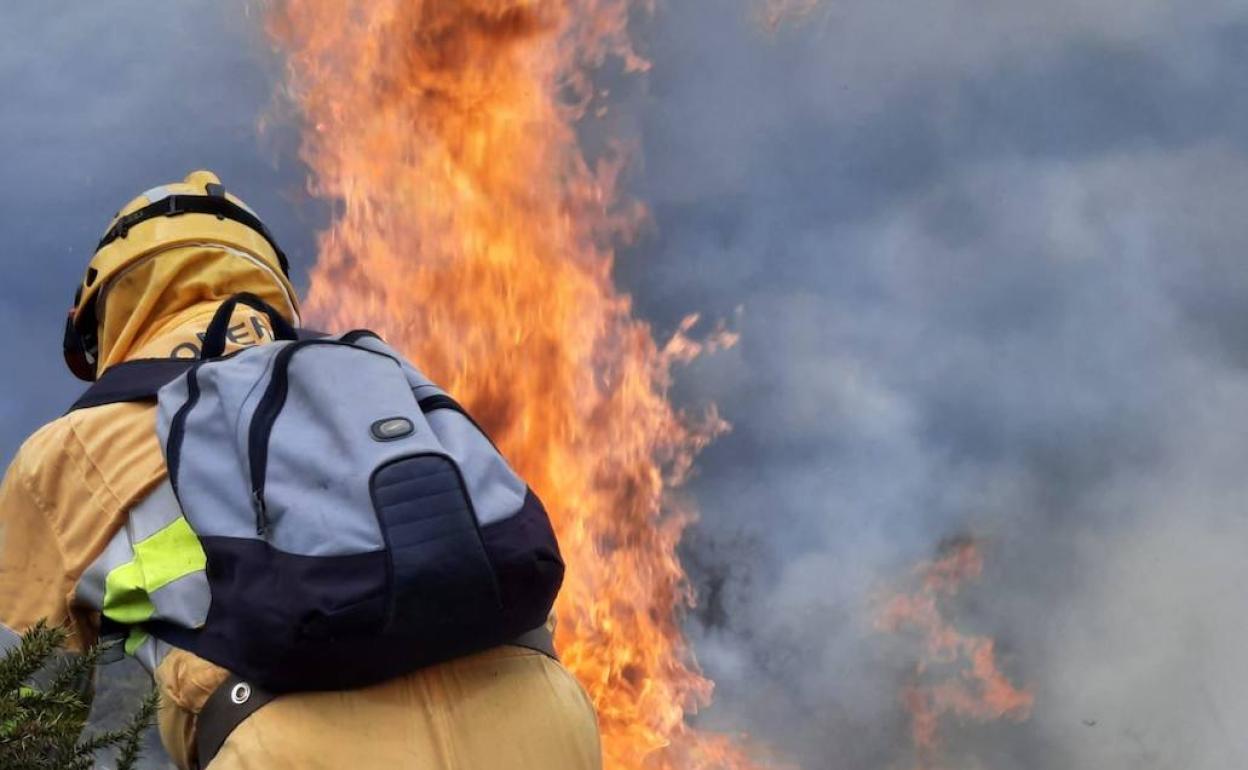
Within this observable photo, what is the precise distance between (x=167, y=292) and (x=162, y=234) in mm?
206

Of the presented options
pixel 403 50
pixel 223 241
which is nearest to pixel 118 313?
pixel 223 241

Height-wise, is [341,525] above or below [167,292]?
below

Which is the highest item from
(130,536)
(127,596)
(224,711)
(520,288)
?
(520,288)

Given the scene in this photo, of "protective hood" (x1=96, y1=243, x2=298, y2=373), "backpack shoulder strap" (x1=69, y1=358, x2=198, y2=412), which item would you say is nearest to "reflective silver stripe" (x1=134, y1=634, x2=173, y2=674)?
"backpack shoulder strap" (x1=69, y1=358, x2=198, y2=412)

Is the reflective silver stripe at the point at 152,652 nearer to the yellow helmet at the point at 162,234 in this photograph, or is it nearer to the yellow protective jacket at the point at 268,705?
the yellow protective jacket at the point at 268,705

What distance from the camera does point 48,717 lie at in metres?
1.79

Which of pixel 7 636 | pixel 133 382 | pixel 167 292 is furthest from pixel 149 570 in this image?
pixel 167 292

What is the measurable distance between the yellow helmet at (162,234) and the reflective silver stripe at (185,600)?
5.35ft

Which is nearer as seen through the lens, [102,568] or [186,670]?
[186,670]

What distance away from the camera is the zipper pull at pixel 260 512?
1878 mm

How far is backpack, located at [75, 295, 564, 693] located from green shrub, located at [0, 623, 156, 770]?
189mm

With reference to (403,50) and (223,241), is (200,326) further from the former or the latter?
(403,50)

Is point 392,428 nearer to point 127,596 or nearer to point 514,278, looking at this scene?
point 127,596

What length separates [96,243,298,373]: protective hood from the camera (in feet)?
10.4
